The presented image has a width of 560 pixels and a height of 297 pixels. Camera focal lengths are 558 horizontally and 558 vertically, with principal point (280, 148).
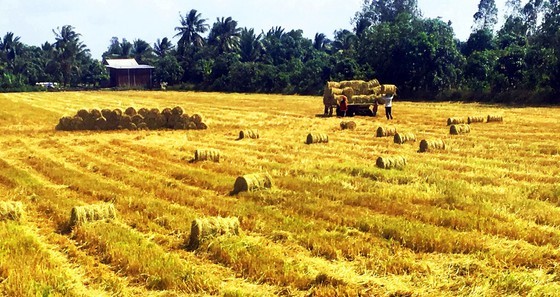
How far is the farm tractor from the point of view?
108 feet

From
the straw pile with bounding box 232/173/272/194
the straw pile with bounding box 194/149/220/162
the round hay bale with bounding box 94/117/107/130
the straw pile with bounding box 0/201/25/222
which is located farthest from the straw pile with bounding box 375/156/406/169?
the round hay bale with bounding box 94/117/107/130

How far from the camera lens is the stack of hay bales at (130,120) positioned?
26219 mm

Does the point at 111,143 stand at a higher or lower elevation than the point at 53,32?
lower

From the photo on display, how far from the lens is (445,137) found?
21609 mm

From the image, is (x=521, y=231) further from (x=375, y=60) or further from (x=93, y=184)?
(x=375, y=60)

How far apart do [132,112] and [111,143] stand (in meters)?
6.08

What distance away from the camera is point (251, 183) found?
11.8 metres

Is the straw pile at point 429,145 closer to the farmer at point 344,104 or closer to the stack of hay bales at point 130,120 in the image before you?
the stack of hay bales at point 130,120

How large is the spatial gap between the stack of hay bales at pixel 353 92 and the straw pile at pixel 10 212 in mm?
24651

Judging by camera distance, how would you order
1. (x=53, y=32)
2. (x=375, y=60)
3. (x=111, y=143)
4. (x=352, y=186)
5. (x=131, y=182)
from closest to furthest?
1. (x=352, y=186)
2. (x=131, y=182)
3. (x=111, y=143)
4. (x=375, y=60)
5. (x=53, y=32)

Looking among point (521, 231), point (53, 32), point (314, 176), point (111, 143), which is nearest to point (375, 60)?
point (111, 143)

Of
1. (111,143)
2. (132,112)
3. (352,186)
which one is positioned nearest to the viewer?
(352,186)

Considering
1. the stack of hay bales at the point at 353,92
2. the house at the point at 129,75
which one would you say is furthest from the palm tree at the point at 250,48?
the stack of hay bales at the point at 353,92

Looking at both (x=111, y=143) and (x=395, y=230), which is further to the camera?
(x=111, y=143)
